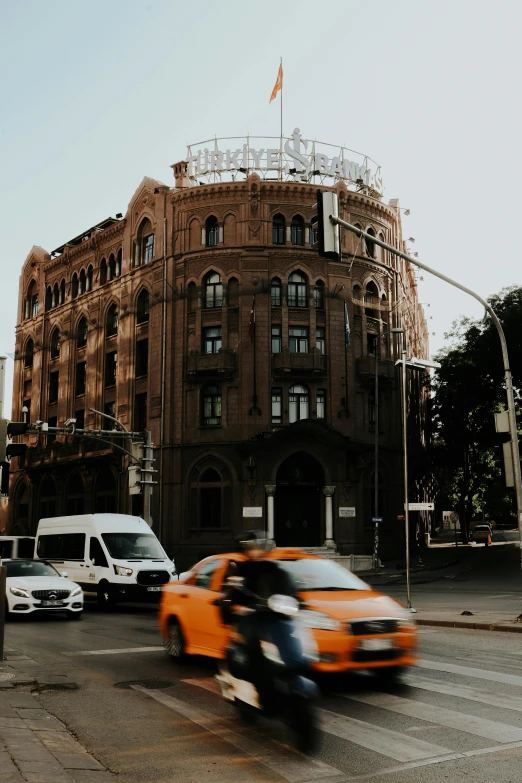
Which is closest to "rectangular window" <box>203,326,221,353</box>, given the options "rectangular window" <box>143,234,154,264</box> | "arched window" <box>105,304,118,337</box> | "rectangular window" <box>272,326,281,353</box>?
"rectangular window" <box>272,326,281,353</box>

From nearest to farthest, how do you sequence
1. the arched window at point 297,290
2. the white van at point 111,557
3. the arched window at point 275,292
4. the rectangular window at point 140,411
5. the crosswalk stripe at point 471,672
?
the crosswalk stripe at point 471,672 → the white van at point 111,557 → the arched window at point 275,292 → the arched window at point 297,290 → the rectangular window at point 140,411

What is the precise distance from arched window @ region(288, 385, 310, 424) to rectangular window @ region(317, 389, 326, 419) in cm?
59

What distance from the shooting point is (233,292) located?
43.5m

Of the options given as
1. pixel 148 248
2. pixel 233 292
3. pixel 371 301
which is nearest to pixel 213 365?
pixel 233 292

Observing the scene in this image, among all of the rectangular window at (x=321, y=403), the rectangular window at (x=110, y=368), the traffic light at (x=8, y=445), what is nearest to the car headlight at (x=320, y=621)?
the traffic light at (x=8, y=445)

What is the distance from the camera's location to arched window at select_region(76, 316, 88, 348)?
5278 centimetres

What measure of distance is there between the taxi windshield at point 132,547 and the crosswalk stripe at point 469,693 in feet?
45.1

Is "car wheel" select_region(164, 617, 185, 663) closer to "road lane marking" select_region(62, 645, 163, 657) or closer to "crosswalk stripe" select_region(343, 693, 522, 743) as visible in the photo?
"road lane marking" select_region(62, 645, 163, 657)

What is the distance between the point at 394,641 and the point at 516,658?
3.35 m

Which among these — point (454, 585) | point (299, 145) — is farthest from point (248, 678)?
point (299, 145)

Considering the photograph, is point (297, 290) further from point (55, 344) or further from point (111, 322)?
point (55, 344)

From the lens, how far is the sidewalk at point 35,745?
18.7 feet

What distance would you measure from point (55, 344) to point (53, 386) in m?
2.99

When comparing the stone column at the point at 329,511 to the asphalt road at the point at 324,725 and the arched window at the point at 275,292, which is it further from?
the asphalt road at the point at 324,725
